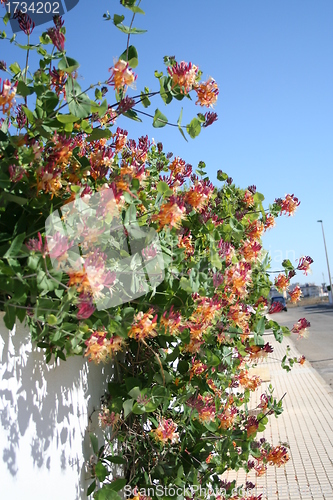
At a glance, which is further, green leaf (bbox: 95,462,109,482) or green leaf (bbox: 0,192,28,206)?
green leaf (bbox: 95,462,109,482)

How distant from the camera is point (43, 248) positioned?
4.58 feet

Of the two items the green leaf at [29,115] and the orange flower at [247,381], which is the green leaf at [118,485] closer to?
the green leaf at [29,115]

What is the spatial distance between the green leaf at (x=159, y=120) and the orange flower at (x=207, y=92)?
147 millimetres

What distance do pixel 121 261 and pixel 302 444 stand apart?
4.93m

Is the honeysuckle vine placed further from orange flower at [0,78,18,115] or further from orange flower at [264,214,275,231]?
orange flower at [264,214,275,231]

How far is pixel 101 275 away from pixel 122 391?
1410mm

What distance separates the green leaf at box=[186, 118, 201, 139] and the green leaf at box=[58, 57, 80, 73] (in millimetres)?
557

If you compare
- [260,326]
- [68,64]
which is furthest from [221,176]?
[68,64]

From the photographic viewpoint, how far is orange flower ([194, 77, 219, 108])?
1.87 metres

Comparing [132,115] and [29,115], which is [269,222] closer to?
[132,115]

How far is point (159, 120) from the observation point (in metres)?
1.94

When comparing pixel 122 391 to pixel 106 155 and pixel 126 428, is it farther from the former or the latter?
pixel 106 155

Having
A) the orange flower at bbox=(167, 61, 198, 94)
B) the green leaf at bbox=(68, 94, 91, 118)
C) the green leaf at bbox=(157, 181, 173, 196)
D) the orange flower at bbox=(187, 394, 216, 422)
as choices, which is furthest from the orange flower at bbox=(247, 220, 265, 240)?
the green leaf at bbox=(68, 94, 91, 118)

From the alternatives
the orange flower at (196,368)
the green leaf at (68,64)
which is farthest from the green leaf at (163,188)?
the orange flower at (196,368)
